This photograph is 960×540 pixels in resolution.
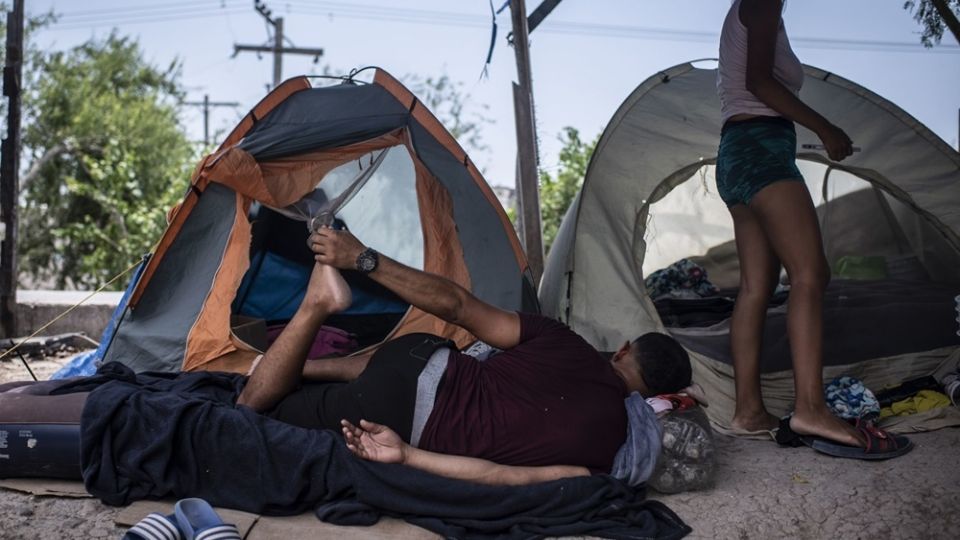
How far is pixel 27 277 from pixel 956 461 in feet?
40.3

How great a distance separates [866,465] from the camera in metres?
2.79

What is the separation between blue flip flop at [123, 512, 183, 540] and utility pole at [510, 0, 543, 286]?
3219 millimetres

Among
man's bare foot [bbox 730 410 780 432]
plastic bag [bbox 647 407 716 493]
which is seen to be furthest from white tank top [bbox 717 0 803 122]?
plastic bag [bbox 647 407 716 493]

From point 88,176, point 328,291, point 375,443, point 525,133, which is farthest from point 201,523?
point 88,176

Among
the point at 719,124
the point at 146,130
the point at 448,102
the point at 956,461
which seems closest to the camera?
the point at 956,461

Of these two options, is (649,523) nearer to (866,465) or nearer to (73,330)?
(866,465)

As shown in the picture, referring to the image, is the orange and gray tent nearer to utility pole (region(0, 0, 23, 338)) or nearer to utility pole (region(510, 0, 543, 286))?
utility pole (region(510, 0, 543, 286))

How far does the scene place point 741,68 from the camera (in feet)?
10.3

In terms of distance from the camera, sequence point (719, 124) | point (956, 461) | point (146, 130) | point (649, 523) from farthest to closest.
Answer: point (146, 130) → point (719, 124) → point (956, 461) → point (649, 523)

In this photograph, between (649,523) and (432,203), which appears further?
(432,203)

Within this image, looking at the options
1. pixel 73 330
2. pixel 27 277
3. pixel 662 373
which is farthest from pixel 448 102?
pixel 662 373

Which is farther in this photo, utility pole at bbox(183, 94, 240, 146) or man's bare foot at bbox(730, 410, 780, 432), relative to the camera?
utility pole at bbox(183, 94, 240, 146)

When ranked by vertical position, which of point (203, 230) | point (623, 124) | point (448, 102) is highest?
point (448, 102)

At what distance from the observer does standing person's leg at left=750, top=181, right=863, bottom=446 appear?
113 inches
